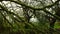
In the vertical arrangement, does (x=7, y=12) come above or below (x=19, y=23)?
above

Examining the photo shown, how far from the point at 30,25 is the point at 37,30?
0.21 m

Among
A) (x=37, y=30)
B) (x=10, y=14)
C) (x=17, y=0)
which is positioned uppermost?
(x=17, y=0)

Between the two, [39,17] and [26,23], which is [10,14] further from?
[39,17]

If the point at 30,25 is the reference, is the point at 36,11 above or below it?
above

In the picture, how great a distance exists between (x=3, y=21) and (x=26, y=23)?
80 cm

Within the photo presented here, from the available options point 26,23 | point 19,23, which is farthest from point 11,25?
point 26,23

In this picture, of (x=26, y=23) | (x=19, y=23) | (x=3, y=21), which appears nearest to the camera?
(x=26, y=23)

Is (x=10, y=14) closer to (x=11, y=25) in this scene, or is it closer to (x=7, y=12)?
(x=7, y=12)

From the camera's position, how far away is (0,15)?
13.6 feet

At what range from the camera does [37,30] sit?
12.4ft

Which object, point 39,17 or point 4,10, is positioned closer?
point 4,10

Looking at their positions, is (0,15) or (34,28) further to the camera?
(0,15)

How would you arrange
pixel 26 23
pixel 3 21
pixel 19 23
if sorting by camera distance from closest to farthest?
pixel 26 23 < pixel 19 23 < pixel 3 21

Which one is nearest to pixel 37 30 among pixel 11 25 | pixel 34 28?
pixel 34 28
